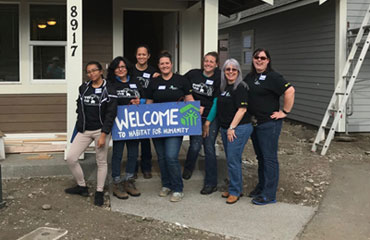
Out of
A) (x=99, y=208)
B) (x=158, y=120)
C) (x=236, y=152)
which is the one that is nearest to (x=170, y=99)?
(x=158, y=120)

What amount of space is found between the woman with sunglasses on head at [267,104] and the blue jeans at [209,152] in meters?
0.53

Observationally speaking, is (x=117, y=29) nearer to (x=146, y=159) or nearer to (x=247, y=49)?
(x=146, y=159)

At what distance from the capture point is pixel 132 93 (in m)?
4.92

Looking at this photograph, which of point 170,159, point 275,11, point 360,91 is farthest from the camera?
point 275,11

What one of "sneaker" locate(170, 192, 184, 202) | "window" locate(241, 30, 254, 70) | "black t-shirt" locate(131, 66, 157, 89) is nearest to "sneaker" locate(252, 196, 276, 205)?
"sneaker" locate(170, 192, 184, 202)

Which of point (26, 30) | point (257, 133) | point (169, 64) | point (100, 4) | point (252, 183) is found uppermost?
point (100, 4)

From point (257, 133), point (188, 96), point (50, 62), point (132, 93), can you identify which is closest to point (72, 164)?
point (132, 93)

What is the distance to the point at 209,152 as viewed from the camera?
16.9ft

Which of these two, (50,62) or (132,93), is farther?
(50,62)

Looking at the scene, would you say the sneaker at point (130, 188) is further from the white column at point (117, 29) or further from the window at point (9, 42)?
the window at point (9, 42)

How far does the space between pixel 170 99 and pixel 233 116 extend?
2.55ft

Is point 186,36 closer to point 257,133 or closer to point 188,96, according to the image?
point 188,96

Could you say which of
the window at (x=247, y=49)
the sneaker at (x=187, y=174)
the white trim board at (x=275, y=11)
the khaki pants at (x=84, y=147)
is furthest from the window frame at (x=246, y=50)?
the khaki pants at (x=84, y=147)

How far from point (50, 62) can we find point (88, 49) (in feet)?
2.27
